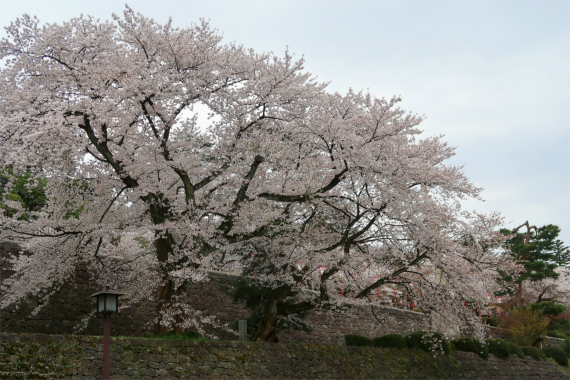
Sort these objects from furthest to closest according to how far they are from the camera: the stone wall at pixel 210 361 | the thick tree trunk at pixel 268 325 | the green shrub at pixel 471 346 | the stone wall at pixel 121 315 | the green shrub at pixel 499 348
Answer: the green shrub at pixel 499 348 → the green shrub at pixel 471 346 → the thick tree trunk at pixel 268 325 → the stone wall at pixel 121 315 → the stone wall at pixel 210 361

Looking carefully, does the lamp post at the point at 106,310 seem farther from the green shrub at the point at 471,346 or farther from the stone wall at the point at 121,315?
the green shrub at the point at 471,346

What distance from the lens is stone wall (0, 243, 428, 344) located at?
1245 centimetres

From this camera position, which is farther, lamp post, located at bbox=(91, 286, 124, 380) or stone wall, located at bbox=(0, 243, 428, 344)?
stone wall, located at bbox=(0, 243, 428, 344)

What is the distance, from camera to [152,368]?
998 centimetres

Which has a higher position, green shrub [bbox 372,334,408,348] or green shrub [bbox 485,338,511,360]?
green shrub [bbox 372,334,408,348]

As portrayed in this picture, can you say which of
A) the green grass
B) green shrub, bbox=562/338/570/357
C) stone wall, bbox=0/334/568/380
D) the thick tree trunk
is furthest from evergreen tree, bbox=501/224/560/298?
the green grass

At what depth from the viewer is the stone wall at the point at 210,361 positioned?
8.49 m

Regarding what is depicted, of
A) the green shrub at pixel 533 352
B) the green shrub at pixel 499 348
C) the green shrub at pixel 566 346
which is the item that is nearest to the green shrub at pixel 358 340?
the green shrub at pixel 499 348

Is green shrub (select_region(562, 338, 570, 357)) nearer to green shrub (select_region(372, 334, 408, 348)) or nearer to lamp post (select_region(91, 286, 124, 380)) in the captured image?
green shrub (select_region(372, 334, 408, 348))

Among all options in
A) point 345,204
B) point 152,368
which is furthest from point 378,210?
point 152,368

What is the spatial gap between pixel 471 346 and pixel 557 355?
24.1 feet

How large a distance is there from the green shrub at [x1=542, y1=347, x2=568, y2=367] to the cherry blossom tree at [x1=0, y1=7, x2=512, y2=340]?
1318cm

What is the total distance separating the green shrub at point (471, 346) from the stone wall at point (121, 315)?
3.24 meters

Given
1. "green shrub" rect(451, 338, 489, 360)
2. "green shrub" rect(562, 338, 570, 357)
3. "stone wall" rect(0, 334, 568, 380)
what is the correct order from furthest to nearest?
"green shrub" rect(562, 338, 570, 357) < "green shrub" rect(451, 338, 489, 360) < "stone wall" rect(0, 334, 568, 380)
